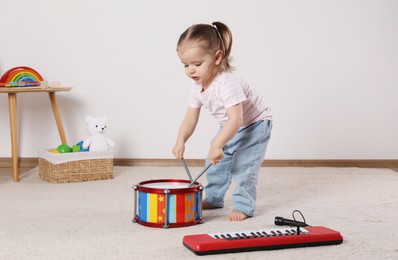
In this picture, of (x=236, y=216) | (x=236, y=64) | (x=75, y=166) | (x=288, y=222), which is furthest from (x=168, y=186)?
(x=236, y=64)

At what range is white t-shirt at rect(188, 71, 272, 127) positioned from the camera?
160 centimetres

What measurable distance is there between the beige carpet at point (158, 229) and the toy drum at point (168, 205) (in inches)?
1.1

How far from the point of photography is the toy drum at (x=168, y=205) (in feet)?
4.99

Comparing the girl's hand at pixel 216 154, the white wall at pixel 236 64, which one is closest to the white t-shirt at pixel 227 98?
the girl's hand at pixel 216 154

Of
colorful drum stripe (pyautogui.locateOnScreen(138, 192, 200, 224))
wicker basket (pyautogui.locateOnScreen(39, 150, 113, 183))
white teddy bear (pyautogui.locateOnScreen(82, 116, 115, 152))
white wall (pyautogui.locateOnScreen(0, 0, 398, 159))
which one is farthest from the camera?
white wall (pyautogui.locateOnScreen(0, 0, 398, 159))

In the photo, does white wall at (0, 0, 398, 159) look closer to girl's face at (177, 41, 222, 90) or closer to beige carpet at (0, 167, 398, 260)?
beige carpet at (0, 167, 398, 260)

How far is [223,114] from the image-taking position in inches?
67.5

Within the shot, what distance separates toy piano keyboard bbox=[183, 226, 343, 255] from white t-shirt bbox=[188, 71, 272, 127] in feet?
Answer: 1.30

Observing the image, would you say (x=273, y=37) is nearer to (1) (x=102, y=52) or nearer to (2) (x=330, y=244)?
(1) (x=102, y=52)

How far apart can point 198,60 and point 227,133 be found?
208 millimetres

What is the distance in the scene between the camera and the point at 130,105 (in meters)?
2.71

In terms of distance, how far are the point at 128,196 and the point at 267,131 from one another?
0.54 metres

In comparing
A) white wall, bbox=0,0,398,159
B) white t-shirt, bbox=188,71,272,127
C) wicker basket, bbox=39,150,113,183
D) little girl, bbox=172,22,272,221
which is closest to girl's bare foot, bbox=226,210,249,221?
little girl, bbox=172,22,272,221

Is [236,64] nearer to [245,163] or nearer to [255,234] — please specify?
[245,163]
